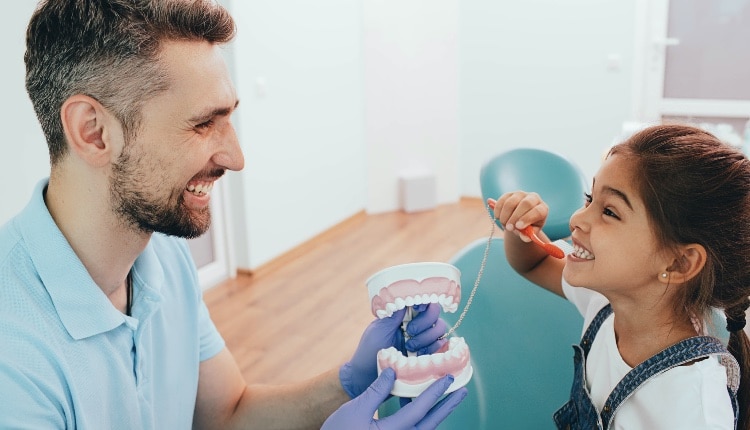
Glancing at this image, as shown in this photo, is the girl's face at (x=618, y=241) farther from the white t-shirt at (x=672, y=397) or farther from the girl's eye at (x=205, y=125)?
the girl's eye at (x=205, y=125)

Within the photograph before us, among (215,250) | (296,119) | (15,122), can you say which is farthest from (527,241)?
(296,119)

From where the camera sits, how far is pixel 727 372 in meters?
1.12

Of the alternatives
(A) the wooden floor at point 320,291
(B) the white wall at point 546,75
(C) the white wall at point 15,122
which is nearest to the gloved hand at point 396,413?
(A) the wooden floor at point 320,291

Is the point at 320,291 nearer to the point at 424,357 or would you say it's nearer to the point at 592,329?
the point at 592,329

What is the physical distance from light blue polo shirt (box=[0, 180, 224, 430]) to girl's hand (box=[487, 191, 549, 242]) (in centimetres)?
60

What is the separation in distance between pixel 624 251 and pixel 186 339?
751mm

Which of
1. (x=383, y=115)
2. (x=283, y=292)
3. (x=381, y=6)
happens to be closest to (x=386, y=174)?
(x=383, y=115)

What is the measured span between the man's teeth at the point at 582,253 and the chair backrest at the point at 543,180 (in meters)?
0.16

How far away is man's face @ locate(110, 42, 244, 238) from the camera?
3.67 ft

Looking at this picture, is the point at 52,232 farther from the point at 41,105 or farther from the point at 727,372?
the point at 727,372

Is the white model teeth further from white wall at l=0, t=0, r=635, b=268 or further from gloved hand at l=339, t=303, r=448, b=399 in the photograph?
white wall at l=0, t=0, r=635, b=268

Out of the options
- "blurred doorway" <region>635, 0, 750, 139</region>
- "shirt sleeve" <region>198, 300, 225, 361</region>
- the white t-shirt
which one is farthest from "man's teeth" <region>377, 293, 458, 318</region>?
"blurred doorway" <region>635, 0, 750, 139</region>

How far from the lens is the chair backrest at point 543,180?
1.39 m

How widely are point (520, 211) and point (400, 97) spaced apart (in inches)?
145
